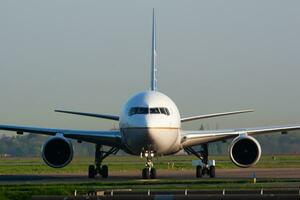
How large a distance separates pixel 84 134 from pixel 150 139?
5.11m

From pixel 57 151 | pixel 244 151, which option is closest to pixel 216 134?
pixel 244 151

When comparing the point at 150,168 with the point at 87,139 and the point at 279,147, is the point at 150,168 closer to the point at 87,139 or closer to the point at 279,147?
the point at 87,139

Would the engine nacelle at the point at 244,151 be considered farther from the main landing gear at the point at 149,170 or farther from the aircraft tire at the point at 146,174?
the aircraft tire at the point at 146,174

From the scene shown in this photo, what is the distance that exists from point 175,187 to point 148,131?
18.7 feet

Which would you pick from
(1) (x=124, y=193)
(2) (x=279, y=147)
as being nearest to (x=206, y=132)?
(1) (x=124, y=193)

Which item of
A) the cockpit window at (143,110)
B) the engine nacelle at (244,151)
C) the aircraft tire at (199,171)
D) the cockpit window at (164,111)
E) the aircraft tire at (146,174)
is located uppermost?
the cockpit window at (164,111)

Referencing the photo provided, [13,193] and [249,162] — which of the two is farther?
[249,162]

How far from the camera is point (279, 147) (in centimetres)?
13500

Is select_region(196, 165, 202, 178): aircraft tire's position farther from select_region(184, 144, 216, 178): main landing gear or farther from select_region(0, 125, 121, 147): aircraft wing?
select_region(0, 125, 121, 147): aircraft wing

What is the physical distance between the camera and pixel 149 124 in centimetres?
3628

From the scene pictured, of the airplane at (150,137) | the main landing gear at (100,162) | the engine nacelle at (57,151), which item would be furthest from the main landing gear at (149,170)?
the main landing gear at (100,162)

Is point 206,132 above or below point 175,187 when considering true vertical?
above

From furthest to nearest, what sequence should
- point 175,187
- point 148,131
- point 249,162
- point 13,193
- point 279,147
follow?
point 279,147 < point 249,162 < point 148,131 < point 175,187 < point 13,193

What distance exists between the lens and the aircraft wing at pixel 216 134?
40812 millimetres
